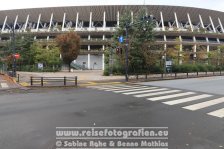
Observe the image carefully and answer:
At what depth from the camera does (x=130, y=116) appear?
25.2 feet

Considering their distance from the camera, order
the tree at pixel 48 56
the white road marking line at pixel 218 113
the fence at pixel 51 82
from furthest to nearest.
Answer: the tree at pixel 48 56
the fence at pixel 51 82
the white road marking line at pixel 218 113

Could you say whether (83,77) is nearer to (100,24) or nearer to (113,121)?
(113,121)

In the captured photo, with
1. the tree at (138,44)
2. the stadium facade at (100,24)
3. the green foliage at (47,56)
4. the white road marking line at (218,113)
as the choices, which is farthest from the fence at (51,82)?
the stadium facade at (100,24)

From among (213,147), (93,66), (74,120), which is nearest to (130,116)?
(74,120)

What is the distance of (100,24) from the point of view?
77188mm

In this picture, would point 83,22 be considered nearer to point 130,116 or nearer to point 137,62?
point 137,62

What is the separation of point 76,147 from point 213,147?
3.39 m

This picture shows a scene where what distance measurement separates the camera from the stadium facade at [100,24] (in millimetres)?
64875

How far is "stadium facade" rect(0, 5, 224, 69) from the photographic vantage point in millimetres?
64875

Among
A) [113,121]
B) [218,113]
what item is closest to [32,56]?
[113,121]

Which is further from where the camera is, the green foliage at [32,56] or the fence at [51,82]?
the green foliage at [32,56]

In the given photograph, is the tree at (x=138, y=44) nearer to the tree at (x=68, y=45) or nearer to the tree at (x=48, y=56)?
the tree at (x=68, y=45)

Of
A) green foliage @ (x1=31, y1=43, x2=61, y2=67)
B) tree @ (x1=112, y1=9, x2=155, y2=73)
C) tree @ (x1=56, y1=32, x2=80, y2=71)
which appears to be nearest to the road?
tree @ (x1=112, y1=9, x2=155, y2=73)

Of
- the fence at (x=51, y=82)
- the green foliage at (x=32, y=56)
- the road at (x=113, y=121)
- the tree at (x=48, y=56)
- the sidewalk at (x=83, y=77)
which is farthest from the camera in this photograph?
the green foliage at (x=32, y=56)
